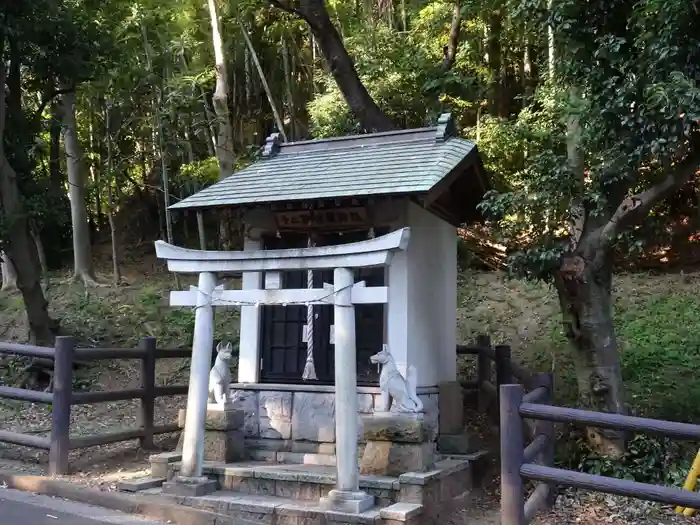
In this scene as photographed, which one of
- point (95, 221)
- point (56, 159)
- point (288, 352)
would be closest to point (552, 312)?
point (288, 352)

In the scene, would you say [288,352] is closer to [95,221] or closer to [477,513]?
[477,513]

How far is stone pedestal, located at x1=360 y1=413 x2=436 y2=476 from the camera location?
19.4 ft

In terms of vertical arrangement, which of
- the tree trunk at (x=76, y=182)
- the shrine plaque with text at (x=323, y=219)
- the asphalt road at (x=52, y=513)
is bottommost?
the asphalt road at (x=52, y=513)

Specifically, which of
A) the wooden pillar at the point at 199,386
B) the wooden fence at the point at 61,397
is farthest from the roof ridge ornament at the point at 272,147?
the wooden fence at the point at 61,397

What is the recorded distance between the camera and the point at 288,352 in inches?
290

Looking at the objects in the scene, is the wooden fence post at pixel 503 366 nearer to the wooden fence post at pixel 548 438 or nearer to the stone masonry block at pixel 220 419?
the wooden fence post at pixel 548 438

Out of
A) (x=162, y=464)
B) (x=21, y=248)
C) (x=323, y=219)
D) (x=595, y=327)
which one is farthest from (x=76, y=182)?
(x=595, y=327)

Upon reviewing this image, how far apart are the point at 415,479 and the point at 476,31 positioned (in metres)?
12.5

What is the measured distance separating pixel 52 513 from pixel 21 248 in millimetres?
5784

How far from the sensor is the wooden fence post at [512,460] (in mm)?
5020

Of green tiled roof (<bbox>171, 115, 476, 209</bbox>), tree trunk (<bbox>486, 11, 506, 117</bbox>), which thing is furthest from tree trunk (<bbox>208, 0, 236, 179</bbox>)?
tree trunk (<bbox>486, 11, 506, 117</bbox>)

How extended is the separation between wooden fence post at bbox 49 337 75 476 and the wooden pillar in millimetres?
1667

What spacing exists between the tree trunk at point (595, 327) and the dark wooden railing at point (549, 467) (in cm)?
169

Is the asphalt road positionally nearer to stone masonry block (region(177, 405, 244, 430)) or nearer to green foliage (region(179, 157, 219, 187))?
stone masonry block (region(177, 405, 244, 430))
